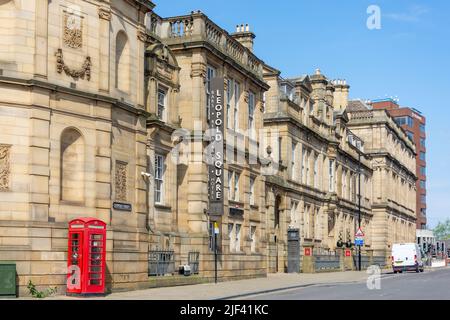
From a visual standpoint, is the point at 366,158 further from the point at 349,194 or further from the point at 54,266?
the point at 54,266

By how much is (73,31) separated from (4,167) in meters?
5.46

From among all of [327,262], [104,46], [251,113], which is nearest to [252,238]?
[251,113]

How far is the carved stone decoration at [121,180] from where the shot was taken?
27.7 m

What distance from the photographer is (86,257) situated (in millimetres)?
24656

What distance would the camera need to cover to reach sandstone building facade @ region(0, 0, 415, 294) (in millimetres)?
24203

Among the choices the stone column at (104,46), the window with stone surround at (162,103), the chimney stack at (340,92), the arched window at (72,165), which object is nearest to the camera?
the arched window at (72,165)

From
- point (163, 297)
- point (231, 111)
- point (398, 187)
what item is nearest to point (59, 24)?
point (163, 297)

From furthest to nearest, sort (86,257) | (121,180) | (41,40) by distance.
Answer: (121,180) → (41,40) → (86,257)

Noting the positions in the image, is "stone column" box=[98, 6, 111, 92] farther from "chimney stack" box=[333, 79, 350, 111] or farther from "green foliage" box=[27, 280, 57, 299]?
"chimney stack" box=[333, 79, 350, 111]

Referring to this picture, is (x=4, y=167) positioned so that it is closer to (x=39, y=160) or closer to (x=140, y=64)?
(x=39, y=160)

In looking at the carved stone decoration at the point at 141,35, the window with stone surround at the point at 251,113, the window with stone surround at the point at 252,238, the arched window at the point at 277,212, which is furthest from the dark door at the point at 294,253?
the carved stone decoration at the point at 141,35

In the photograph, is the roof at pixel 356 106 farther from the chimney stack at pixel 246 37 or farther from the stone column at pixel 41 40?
the stone column at pixel 41 40

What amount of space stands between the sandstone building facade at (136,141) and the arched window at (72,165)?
0.04 metres

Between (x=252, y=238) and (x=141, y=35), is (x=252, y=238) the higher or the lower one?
the lower one
